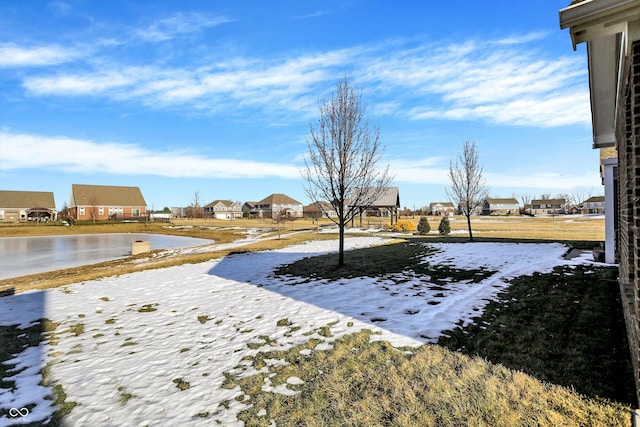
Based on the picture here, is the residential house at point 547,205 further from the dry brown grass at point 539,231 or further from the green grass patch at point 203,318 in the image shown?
the green grass patch at point 203,318

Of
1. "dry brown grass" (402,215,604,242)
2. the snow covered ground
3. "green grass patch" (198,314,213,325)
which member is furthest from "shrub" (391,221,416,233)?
"green grass patch" (198,314,213,325)

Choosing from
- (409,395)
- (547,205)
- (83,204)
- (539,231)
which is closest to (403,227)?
(539,231)

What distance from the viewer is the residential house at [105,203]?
63.8 metres

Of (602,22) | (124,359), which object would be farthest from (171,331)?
(602,22)

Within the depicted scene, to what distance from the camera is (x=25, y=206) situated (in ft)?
209

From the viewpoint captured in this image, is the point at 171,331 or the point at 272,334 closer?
the point at 272,334

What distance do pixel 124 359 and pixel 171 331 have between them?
110cm

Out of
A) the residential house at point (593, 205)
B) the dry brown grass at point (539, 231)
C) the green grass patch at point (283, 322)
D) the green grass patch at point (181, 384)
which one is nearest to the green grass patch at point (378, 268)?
the green grass patch at point (283, 322)

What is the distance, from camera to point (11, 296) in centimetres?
918

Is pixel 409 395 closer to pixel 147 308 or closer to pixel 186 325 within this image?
pixel 186 325

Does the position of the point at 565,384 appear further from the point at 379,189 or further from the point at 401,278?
the point at 379,189

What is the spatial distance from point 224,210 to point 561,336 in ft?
328

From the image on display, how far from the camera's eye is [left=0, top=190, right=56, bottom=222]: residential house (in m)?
62.1

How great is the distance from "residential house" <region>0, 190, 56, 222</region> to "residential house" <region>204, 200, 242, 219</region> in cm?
3807
